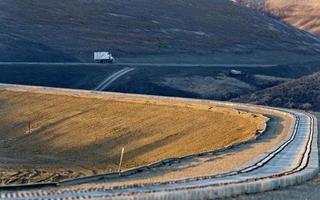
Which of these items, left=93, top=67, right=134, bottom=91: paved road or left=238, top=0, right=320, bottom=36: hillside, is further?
left=238, top=0, right=320, bottom=36: hillside

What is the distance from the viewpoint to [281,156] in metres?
23.8

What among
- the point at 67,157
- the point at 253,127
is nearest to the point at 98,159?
the point at 67,157

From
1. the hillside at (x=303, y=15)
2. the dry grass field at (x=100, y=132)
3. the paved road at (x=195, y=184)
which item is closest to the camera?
the paved road at (x=195, y=184)

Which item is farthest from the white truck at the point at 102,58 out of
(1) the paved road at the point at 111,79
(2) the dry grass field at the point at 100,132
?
(2) the dry grass field at the point at 100,132

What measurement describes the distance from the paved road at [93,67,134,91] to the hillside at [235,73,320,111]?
46.8 feet

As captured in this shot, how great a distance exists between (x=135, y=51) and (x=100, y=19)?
20.8 meters

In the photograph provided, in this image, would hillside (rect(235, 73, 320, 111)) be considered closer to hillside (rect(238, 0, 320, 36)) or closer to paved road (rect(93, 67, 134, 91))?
paved road (rect(93, 67, 134, 91))

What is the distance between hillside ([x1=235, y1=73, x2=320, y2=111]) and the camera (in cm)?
5953

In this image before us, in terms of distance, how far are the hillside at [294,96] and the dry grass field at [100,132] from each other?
42.6 feet

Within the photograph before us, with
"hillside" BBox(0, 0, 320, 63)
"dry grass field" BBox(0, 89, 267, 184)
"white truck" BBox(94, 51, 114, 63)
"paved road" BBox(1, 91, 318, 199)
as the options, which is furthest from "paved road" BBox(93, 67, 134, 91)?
"paved road" BBox(1, 91, 318, 199)

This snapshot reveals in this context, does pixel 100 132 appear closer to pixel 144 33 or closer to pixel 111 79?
pixel 111 79

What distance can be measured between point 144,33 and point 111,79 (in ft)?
125

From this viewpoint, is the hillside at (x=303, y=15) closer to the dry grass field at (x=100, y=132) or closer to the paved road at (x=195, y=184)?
the dry grass field at (x=100, y=132)

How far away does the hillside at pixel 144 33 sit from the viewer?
94.4m
